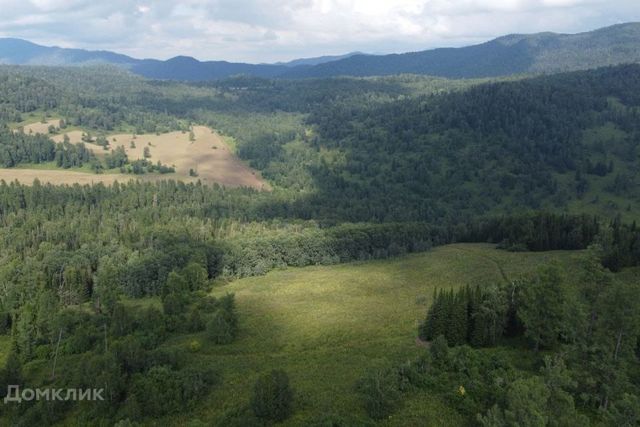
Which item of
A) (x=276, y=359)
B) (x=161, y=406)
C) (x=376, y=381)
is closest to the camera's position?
(x=376, y=381)

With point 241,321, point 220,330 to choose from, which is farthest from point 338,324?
point 220,330

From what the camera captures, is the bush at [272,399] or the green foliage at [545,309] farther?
the green foliage at [545,309]

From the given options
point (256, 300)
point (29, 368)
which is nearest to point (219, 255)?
point (256, 300)

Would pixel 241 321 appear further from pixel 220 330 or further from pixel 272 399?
pixel 272 399

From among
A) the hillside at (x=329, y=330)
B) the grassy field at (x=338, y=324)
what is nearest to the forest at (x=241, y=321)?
the hillside at (x=329, y=330)

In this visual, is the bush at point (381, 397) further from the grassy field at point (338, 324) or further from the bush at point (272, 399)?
the bush at point (272, 399)

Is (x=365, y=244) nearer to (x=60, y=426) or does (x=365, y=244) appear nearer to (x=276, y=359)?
(x=276, y=359)
